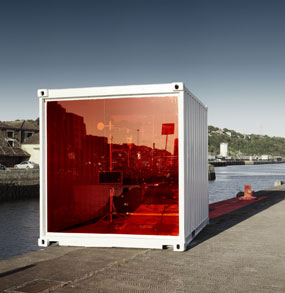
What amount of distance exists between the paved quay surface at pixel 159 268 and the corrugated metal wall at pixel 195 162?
575 millimetres

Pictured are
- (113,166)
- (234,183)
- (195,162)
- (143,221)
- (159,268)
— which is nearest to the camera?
(159,268)

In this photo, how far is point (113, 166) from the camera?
9.48 m

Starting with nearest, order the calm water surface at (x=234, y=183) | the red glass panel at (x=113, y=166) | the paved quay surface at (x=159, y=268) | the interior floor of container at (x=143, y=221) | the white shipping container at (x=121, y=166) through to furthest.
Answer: the paved quay surface at (x=159, y=268), the white shipping container at (x=121, y=166), the interior floor of container at (x=143, y=221), the red glass panel at (x=113, y=166), the calm water surface at (x=234, y=183)

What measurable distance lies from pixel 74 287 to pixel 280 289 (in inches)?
97.6

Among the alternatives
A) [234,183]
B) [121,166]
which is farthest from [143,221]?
[234,183]

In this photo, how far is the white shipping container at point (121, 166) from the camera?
828 centimetres

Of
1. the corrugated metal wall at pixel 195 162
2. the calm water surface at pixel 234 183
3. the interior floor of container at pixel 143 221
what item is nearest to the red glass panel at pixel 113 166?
the interior floor of container at pixel 143 221

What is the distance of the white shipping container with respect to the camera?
8.28 m

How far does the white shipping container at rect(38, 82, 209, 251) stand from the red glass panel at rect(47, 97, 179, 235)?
0.02m

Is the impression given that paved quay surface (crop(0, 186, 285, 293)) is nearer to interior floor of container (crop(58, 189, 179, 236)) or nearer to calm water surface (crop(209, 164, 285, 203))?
interior floor of container (crop(58, 189, 179, 236))

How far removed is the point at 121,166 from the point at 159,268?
3.27 metres

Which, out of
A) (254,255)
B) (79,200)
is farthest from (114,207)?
(254,255)

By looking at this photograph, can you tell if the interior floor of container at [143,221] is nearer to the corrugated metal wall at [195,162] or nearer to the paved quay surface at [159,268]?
the corrugated metal wall at [195,162]

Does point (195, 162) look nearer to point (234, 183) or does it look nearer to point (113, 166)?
point (113, 166)
